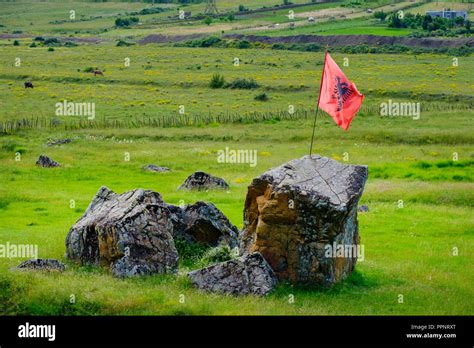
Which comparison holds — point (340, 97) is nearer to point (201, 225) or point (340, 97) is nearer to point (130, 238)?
point (201, 225)

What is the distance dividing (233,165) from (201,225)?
26677mm

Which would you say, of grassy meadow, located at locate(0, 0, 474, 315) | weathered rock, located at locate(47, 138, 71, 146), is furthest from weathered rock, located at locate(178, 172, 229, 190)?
weathered rock, located at locate(47, 138, 71, 146)

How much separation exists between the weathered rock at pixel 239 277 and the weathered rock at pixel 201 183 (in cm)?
2064

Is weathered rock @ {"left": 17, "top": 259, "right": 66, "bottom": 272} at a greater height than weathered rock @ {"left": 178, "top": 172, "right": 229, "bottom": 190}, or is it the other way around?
weathered rock @ {"left": 17, "top": 259, "right": 66, "bottom": 272}

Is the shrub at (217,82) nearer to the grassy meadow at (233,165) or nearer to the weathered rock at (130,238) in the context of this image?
the grassy meadow at (233,165)

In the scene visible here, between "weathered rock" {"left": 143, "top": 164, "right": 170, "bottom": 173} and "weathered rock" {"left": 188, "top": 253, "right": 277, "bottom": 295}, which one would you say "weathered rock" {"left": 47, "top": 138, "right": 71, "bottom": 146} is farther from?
"weathered rock" {"left": 188, "top": 253, "right": 277, "bottom": 295}

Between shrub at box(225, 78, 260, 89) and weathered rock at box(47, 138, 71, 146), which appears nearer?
weathered rock at box(47, 138, 71, 146)

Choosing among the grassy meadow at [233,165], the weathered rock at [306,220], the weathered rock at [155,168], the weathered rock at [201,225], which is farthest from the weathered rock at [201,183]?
the weathered rock at [306,220]

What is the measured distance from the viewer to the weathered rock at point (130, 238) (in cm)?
2852

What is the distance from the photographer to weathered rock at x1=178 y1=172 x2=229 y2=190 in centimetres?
4841

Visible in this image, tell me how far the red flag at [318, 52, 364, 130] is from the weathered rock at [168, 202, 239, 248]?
20.9 ft
